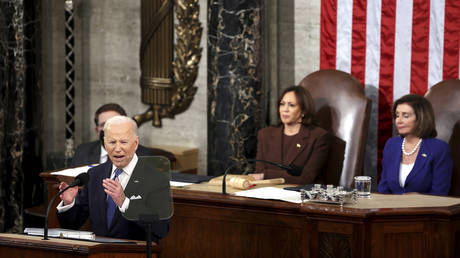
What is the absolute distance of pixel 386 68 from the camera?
7598 mm

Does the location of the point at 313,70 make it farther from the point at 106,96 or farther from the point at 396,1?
the point at 106,96

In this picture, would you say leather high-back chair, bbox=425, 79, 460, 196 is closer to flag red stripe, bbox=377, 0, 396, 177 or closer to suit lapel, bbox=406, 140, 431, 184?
suit lapel, bbox=406, 140, 431, 184

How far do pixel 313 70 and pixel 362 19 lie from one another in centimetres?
75

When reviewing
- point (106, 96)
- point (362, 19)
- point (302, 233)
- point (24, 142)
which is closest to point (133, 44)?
point (106, 96)

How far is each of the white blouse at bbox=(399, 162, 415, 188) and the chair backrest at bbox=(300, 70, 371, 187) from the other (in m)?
0.76

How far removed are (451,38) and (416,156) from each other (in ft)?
5.13

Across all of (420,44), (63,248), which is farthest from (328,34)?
(63,248)

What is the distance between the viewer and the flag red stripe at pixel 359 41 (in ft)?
25.1

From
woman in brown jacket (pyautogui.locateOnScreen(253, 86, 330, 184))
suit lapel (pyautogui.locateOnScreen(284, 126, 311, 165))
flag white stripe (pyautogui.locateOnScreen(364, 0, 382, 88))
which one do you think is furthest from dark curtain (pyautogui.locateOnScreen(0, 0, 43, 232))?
flag white stripe (pyautogui.locateOnScreen(364, 0, 382, 88))

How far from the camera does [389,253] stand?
4.76m

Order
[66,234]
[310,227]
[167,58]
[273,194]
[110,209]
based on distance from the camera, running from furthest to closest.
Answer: [167,58] → [273,194] → [310,227] → [110,209] → [66,234]

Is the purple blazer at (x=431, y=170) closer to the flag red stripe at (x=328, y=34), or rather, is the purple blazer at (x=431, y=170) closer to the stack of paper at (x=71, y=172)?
the flag red stripe at (x=328, y=34)

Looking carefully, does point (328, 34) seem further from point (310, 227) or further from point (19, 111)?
point (310, 227)

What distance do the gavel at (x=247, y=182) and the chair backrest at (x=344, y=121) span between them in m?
1.19
